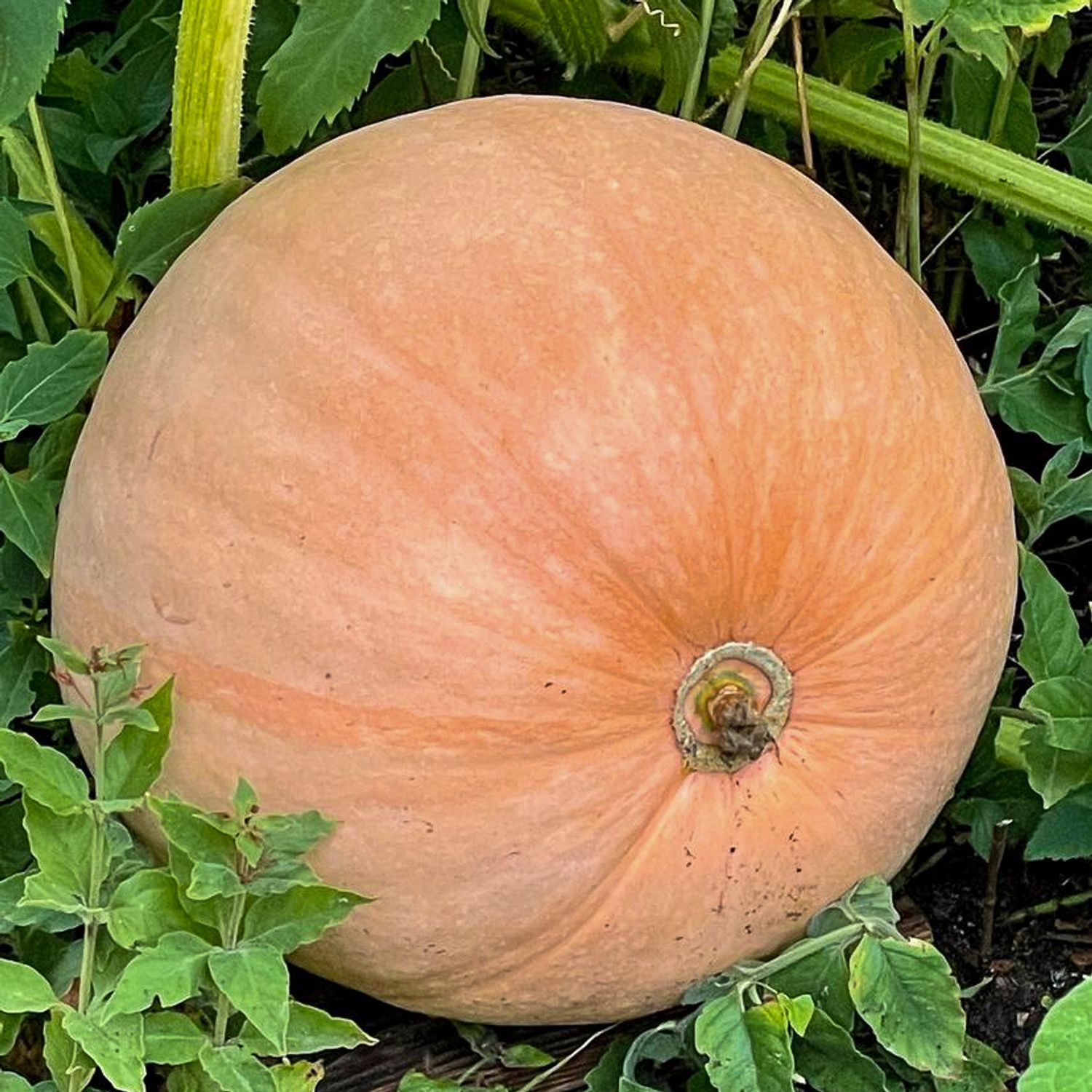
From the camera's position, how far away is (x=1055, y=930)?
162 centimetres

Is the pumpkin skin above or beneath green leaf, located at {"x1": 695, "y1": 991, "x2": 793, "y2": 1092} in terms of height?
above

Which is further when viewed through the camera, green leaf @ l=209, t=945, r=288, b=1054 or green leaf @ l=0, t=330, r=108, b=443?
green leaf @ l=0, t=330, r=108, b=443

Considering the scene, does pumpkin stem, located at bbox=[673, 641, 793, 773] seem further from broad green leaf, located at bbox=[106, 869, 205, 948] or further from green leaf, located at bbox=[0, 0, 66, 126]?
green leaf, located at bbox=[0, 0, 66, 126]

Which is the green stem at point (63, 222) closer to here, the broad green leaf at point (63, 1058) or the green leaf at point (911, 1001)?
the broad green leaf at point (63, 1058)

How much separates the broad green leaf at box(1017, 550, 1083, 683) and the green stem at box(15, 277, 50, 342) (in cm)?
92

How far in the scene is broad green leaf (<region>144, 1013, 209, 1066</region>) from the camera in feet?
3.73

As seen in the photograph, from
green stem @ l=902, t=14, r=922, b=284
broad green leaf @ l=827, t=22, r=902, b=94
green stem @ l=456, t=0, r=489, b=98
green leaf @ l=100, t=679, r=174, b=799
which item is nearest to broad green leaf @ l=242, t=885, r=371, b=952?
green leaf @ l=100, t=679, r=174, b=799

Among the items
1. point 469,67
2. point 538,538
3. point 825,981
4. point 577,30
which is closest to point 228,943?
point 538,538

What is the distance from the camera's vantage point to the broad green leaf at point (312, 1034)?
→ 1.14 metres

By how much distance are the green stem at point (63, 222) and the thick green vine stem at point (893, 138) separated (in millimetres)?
499

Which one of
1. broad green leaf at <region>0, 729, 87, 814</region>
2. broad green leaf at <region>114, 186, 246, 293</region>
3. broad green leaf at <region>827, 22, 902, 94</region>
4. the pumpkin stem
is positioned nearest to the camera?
broad green leaf at <region>0, 729, 87, 814</region>

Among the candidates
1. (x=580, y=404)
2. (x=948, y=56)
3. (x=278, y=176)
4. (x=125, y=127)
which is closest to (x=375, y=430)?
(x=580, y=404)

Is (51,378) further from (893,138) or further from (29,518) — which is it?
(893,138)

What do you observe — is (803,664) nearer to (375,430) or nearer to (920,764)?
(920,764)
